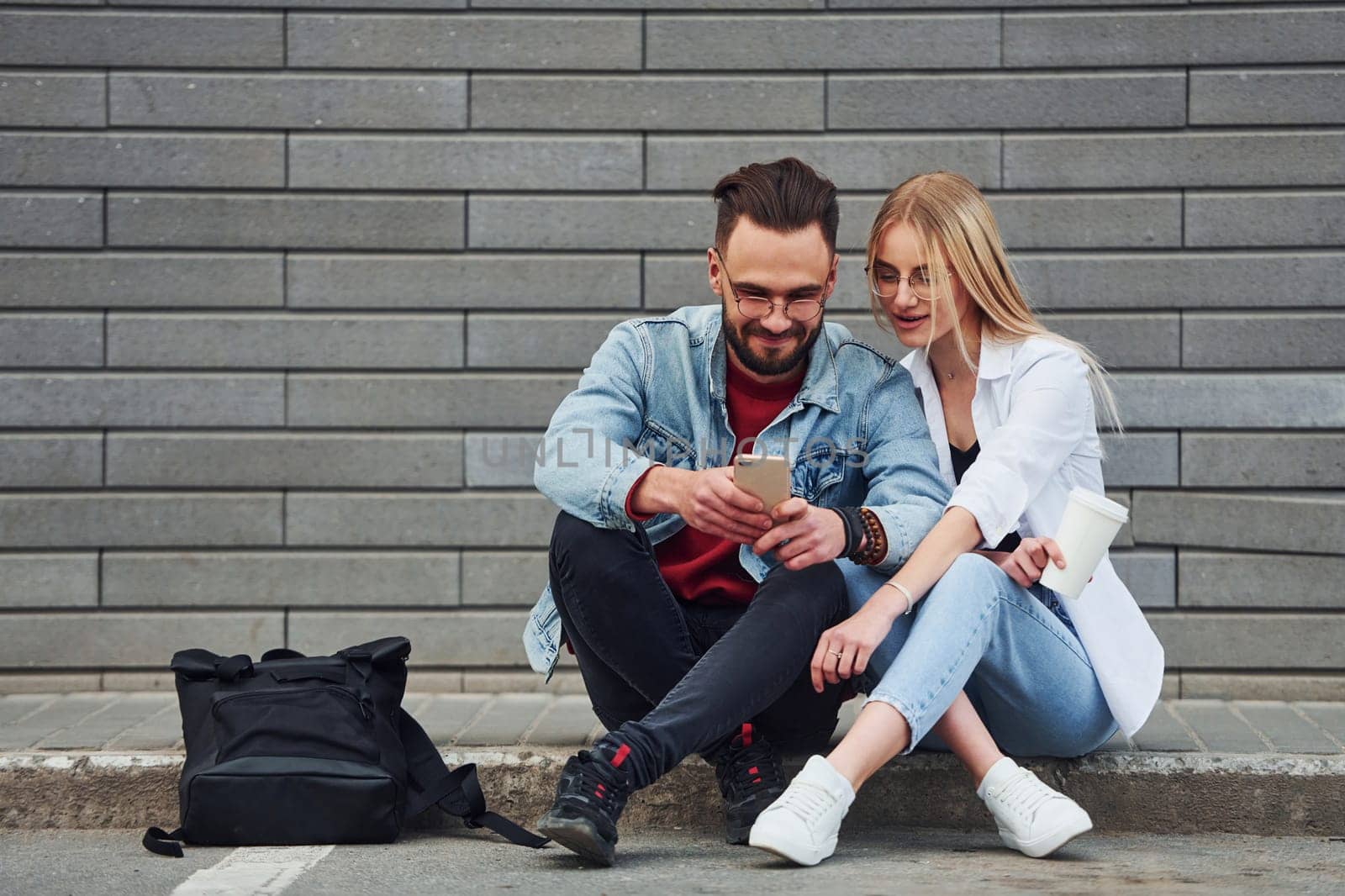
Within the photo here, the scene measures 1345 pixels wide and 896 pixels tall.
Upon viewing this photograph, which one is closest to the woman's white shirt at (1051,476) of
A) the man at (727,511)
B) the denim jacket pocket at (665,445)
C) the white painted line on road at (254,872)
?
the man at (727,511)

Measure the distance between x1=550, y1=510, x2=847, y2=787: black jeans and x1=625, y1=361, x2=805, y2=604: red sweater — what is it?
5 centimetres

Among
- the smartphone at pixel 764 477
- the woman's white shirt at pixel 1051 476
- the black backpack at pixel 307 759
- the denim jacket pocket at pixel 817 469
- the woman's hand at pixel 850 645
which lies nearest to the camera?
the smartphone at pixel 764 477

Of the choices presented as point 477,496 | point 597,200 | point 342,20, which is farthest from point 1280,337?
point 342,20

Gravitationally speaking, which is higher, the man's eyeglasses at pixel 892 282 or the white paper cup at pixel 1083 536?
the man's eyeglasses at pixel 892 282

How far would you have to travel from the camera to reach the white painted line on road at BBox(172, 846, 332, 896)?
2824 millimetres

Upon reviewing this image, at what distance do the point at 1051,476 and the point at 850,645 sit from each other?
0.72 meters

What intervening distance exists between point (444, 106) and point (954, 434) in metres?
2.33

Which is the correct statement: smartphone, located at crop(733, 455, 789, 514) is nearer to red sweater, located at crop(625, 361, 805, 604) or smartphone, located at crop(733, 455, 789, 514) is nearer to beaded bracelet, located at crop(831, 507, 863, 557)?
beaded bracelet, located at crop(831, 507, 863, 557)

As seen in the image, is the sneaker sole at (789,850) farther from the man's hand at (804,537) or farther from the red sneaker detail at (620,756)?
the man's hand at (804,537)

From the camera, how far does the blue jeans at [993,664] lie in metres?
3.04

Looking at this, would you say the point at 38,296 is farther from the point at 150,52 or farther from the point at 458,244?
the point at 458,244

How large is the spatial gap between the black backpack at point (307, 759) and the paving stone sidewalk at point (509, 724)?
0.44 meters

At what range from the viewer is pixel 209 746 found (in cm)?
325

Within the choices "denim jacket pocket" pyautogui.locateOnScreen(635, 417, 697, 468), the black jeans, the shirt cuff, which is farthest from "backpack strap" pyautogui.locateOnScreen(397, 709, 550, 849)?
"denim jacket pocket" pyautogui.locateOnScreen(635, 417, 697, 468)
